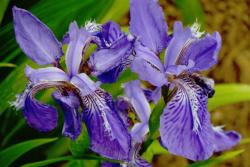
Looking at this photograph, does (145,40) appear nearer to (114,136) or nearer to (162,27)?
(162,27)

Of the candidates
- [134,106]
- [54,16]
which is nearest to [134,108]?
[134,106]

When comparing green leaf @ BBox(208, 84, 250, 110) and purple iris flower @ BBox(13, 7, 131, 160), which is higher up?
purple iris flower @ BBox(13, 7, 131, 160)

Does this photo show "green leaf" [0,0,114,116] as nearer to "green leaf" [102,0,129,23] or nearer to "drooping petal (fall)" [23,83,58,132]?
"green leaf" [102,0,129,23]

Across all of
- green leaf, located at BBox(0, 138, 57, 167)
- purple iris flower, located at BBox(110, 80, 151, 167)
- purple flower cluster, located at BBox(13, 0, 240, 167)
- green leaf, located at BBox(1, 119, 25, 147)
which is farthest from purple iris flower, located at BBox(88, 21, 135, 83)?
green leaf, located at BBox(1, 119, 25, 147)

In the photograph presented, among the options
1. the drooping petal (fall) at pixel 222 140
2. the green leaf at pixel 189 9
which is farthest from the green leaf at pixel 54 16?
the drooping petal (fall) at pixel 222 140

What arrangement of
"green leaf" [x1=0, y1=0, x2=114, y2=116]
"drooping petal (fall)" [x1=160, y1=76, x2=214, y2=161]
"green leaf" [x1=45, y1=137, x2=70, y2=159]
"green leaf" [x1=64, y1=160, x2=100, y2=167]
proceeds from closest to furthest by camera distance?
"drooping petal (fall)" [x1=160, y1=76, x2=214, y2=161] < "green leaf" [x1=64, y1=160, x2=100, y2=167] < "green leaf" [x1=0, y1=0, x2=114, y2=116] < "green leaf" [x1=45, y1=137, x2=70, y2=159]

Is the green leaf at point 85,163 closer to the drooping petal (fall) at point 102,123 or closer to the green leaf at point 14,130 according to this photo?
the drooping petal (fall) at point 102,123

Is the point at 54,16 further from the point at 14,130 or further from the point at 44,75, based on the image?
the point at 44,75

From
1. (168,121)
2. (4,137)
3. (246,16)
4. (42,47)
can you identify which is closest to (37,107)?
(42,47)
